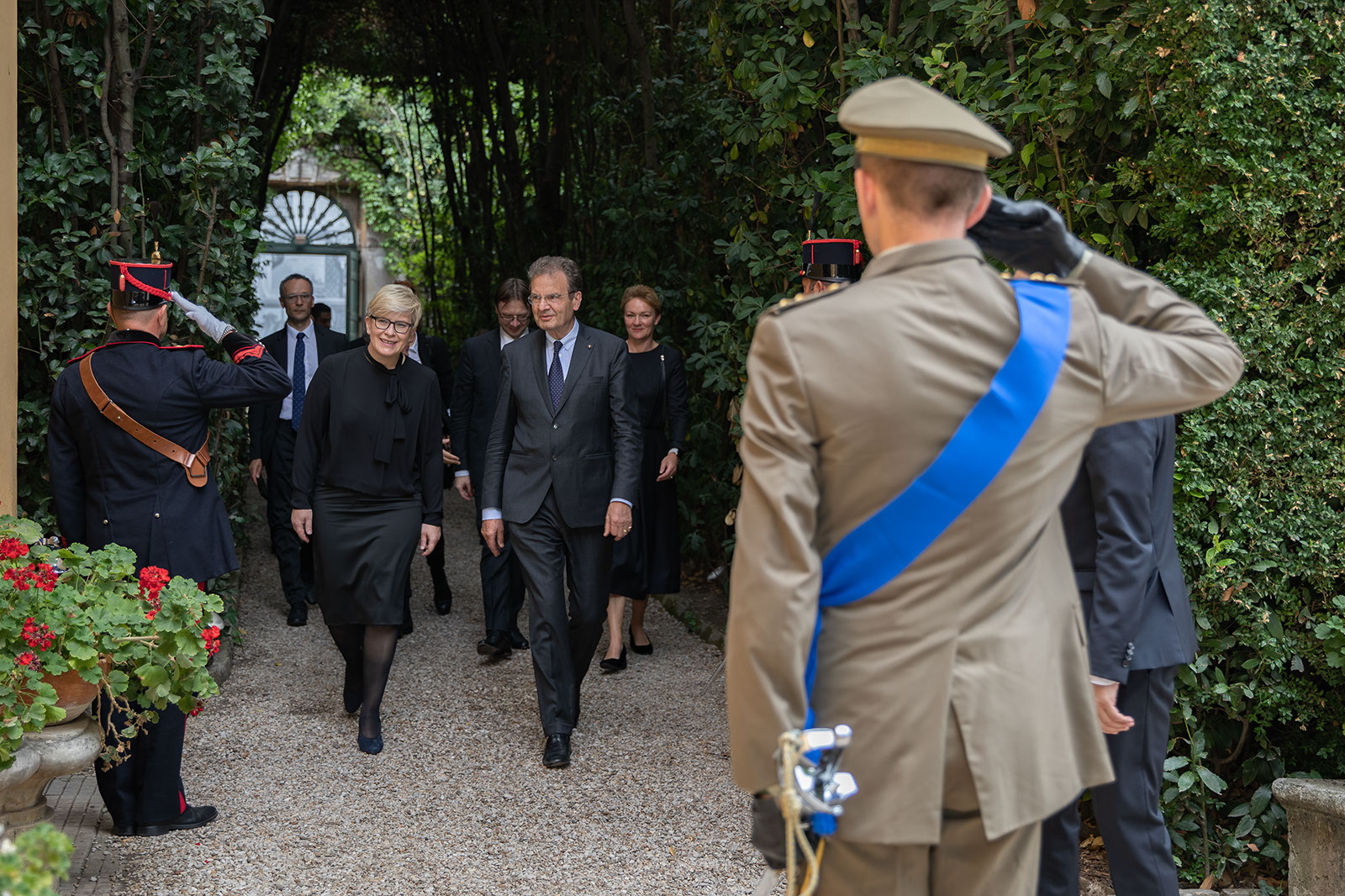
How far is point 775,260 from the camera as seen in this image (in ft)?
20.3

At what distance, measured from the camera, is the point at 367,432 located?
5320mm

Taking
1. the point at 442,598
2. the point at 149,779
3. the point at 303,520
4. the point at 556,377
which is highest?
the point at 556,377

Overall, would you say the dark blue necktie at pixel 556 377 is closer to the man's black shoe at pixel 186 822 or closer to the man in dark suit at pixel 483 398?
the man in dark suit at pixel 483 398

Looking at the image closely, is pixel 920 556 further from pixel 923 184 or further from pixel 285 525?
pixel 285 525

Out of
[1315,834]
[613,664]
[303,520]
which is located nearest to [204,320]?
[303,520]

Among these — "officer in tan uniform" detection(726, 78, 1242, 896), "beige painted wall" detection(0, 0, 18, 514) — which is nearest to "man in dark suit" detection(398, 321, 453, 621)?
"beige painted wall" detection(0, 0, 18, 514)

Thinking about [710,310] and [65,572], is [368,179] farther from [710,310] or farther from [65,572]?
[65,572]

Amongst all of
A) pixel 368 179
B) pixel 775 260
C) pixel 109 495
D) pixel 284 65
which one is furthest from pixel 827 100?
pixel 368 179

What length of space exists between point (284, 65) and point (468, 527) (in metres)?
5.22

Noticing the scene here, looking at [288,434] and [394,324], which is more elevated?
[394,324]

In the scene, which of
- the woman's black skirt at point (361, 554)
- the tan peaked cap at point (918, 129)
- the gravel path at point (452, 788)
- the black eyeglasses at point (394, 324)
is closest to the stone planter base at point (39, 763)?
the gravel path at point (452, 788)

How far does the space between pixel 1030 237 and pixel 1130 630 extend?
1.24 meters

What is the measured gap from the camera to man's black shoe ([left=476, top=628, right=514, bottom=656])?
6.76 m

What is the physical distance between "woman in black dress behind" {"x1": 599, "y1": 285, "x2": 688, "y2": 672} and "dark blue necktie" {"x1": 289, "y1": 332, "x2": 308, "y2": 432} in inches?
86.4
